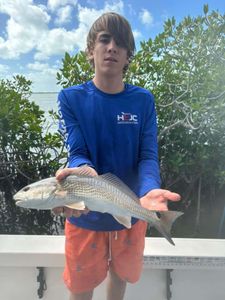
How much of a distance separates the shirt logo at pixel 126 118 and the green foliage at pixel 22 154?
1516 millimetres

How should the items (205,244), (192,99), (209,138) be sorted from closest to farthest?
1. (205,244)
2. (192,99)
3. (209,138)

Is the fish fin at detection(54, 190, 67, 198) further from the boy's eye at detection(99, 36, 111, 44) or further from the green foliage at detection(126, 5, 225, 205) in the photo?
the green foliage at detection(126, 5, 225, 205)

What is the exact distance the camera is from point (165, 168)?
3.12 metres

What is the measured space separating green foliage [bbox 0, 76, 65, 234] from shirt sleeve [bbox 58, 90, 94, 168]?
1436 mm

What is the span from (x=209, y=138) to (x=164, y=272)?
4.51ft

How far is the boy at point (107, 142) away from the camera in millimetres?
1553

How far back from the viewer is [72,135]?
1562mm

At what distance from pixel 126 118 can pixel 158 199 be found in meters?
0.46

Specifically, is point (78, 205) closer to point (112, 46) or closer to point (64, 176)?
point (64, 176)

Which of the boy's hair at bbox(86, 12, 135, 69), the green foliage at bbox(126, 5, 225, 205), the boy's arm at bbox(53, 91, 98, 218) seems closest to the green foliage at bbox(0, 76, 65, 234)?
the green foliage at bbox(126, 5, 225, 205)

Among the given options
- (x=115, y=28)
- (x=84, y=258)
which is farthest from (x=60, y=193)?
(x=115, y=28)

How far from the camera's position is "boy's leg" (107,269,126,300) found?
5.97 ft

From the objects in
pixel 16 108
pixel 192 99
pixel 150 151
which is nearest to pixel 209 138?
pixel 192 99

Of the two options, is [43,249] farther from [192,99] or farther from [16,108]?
[192,99]
